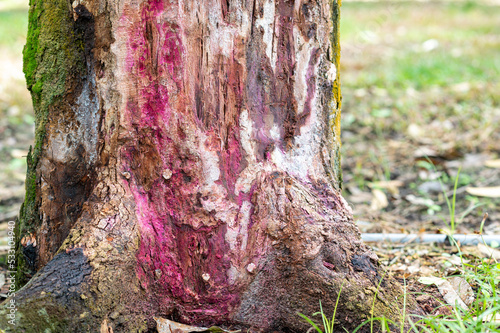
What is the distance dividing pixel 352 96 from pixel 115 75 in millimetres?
3330

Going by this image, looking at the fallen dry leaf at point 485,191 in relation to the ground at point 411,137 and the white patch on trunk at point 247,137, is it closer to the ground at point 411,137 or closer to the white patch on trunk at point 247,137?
the ground at point 411,137

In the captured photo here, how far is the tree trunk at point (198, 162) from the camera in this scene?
1.23 meters

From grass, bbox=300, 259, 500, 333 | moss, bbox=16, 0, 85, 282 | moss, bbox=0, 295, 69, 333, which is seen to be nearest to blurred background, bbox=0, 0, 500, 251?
grass, bbox=300, 259, 500, 333

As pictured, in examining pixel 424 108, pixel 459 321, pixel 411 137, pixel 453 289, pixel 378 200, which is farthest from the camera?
pixel 424 108

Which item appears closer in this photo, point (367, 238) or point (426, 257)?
point (426, 257)

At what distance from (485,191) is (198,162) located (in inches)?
77.2

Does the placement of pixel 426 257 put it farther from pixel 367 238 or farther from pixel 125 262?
pixel 125 262

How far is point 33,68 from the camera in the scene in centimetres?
139

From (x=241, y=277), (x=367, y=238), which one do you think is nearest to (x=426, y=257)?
(x=367, y=238)

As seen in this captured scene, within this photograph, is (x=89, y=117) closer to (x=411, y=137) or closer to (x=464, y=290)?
(x=464, y=290)

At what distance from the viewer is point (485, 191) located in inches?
100

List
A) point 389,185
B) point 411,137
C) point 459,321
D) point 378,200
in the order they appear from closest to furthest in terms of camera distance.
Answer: point 459,321
point 378,200
point 389,185
point 411,137

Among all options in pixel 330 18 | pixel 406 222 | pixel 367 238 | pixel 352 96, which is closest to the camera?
pixel 330 18

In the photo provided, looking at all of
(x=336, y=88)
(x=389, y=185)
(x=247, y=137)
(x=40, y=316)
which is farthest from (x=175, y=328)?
(x=389, y=185)
